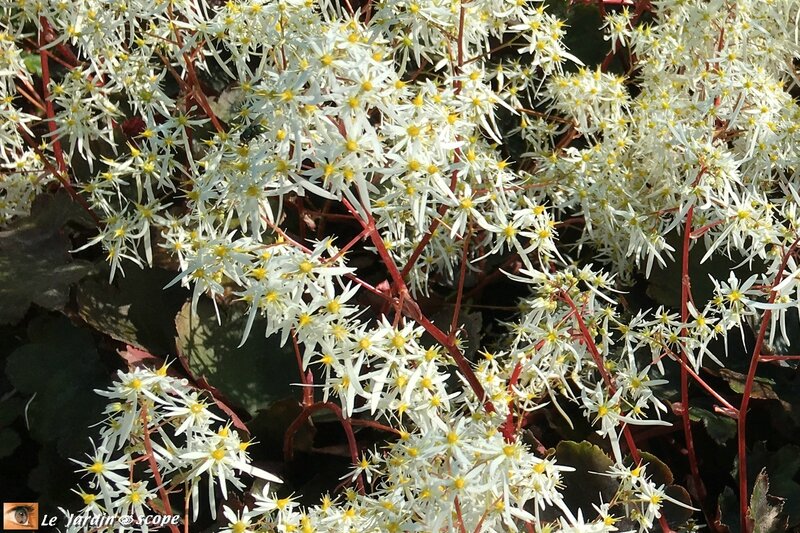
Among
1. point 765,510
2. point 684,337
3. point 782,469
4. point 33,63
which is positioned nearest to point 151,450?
point 684,337

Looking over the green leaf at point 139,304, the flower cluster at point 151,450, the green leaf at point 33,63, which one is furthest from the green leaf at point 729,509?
the green leaf at point 33,63

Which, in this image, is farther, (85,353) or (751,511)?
(85,353)

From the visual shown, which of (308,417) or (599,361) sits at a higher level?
(599,361)

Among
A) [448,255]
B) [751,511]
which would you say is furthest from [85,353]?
[751,511]

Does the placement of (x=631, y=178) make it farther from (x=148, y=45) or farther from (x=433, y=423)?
(x=148, y=45)

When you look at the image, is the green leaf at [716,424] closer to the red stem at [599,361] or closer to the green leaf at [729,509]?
the green leaf at [729,509]

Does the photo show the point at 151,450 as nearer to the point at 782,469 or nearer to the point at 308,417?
the point at 308,417
